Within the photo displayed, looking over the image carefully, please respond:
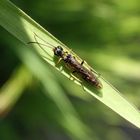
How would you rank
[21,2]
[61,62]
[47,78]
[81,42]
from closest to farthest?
[61,62], [47,78], [21,2], [81,42]

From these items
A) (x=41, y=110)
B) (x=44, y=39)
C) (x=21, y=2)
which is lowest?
(x=44, y=39)

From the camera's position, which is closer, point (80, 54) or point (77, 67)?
point (77, 67)

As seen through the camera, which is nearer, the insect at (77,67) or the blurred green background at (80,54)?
the insect at (77,67)

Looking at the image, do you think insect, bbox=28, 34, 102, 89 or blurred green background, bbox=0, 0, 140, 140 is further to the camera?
blurred green background, bbox=0, 0, 140, 140

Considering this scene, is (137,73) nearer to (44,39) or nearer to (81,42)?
(81,42)

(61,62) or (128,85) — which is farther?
(128,85)

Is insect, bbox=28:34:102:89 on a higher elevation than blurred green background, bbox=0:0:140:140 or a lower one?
lower

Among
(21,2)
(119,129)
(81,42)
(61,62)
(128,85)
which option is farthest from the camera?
(119,129)

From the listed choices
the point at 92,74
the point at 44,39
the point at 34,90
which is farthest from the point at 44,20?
the point at 44,39
